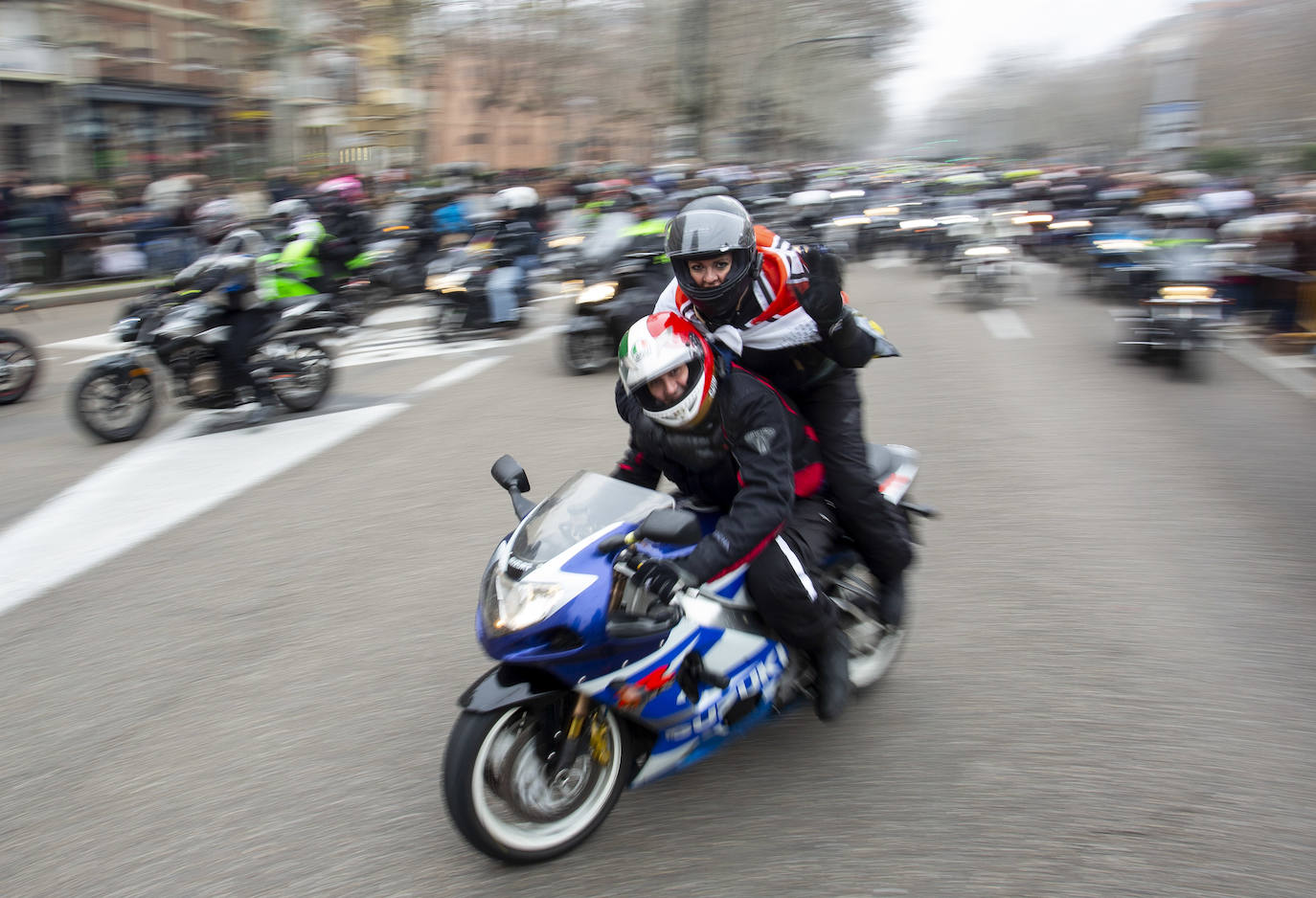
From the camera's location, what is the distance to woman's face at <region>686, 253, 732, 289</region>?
11.8 ft

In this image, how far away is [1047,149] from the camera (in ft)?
269

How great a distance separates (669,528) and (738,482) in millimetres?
670

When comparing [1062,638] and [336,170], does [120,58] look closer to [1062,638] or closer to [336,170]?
[336,170]

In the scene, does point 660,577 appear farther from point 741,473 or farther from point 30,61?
Answer: point 30,61

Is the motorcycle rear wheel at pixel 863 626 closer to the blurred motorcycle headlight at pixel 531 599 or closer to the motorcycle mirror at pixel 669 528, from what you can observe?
the motorcycle mirror at pixel 669 528

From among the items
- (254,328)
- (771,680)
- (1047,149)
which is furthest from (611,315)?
(1047,149)

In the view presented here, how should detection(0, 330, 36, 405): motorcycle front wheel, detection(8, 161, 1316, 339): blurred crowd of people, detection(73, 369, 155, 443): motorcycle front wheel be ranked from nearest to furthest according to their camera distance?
1. detection(73, 369, 155, 443): motorcycle front wheel
2. detection(0, 330, 36, 405): motorcycle front wheel
3. detection(8, 161, 1316, 339): blurred crowd of people

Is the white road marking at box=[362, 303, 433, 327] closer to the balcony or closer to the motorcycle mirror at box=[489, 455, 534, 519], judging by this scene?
the balcony

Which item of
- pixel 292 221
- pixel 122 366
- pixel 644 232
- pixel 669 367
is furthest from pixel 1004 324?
A: pixel 669 367

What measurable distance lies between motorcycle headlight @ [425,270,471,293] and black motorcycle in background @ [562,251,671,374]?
8.42 ft

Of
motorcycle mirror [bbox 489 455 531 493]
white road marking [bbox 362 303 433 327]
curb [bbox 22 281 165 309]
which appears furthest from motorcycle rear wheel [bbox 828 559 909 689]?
curb [bbox 22 281 165 309]

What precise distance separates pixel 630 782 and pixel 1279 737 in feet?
7.38

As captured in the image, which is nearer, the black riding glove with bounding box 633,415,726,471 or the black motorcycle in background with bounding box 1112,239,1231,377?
the black riding glove with bounding box 633,415,726,471

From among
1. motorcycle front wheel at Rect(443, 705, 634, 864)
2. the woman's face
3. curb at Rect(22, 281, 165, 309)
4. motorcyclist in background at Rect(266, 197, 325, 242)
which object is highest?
the woman's face
